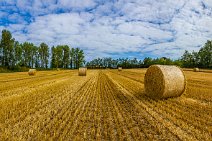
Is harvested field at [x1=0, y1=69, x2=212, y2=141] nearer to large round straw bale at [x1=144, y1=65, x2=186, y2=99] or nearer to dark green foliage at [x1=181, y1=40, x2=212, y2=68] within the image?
large round straw bale at [x1=144, y1=65, x2=186, y2=99]

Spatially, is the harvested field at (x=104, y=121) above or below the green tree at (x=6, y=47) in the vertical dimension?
below

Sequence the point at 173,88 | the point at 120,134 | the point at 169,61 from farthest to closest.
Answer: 1. the point at 169,61
2. the point at 173,88
3. the point at 120,134

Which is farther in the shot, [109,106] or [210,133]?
[109,106]

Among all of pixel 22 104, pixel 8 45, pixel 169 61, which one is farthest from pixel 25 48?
pixel 22 104

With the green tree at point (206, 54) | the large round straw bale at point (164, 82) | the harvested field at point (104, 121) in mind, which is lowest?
the harvested field at point (104, 121)

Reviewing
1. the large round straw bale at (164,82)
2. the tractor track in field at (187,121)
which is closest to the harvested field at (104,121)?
the tractor track in field at (187,121)

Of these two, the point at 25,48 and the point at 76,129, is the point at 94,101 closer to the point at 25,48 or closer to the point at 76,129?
the point at 76,129

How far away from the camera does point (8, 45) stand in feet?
263

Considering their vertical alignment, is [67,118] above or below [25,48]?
below

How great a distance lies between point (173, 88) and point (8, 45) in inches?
3034

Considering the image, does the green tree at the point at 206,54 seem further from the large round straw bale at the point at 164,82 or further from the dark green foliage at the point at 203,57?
the large round straw bale at the point at 164,82

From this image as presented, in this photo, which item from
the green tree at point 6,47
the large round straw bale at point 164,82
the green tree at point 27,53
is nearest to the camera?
the large round straw bale at point 164,82

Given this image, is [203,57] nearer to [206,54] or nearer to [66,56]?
[206,54]

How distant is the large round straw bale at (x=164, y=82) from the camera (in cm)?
1117
